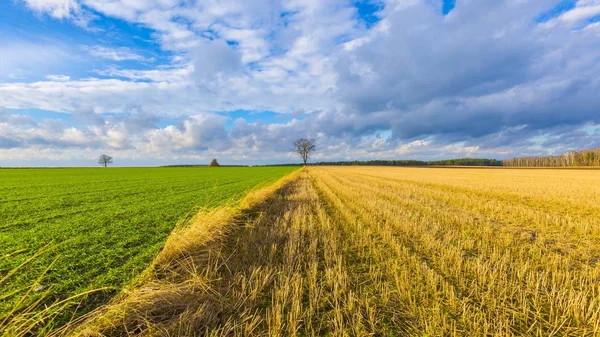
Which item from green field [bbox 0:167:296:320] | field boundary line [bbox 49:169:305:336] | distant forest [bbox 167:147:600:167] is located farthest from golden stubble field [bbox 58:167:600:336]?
distant forest [bbox 167:147:600:167]

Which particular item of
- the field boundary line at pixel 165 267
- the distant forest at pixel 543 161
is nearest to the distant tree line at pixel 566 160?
the distant forest at pixel 543 161

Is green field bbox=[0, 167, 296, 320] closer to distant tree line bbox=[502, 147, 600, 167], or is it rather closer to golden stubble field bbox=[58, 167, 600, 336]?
golden stubble field bbox=[58, 167, 600, 336]

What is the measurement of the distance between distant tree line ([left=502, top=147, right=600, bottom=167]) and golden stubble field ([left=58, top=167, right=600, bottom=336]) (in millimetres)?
134425

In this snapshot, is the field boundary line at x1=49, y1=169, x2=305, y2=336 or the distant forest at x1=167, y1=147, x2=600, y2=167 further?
the distant forest at x1=167, y1=147, x2=600, y2=167

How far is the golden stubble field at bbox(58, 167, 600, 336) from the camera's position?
11.8ft

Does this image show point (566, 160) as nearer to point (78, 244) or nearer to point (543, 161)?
point (543, 161)

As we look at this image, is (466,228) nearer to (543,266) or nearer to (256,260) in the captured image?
(543,266)

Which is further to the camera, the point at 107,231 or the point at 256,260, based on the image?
the point at 107,231

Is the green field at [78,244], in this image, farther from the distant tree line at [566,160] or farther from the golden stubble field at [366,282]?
the distant tree line at [566,160]

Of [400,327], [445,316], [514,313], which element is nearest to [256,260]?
[400,327]

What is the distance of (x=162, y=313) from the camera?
389 centimetres

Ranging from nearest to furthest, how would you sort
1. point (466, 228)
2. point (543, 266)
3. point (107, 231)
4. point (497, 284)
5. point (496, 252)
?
1. point (497, 284)
2. point (543, 266)
3. point (496, 252)
4. point (107, 231)
5. point (466, 228)

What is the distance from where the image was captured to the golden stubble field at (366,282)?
360cm

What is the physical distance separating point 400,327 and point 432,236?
4.55 meters
